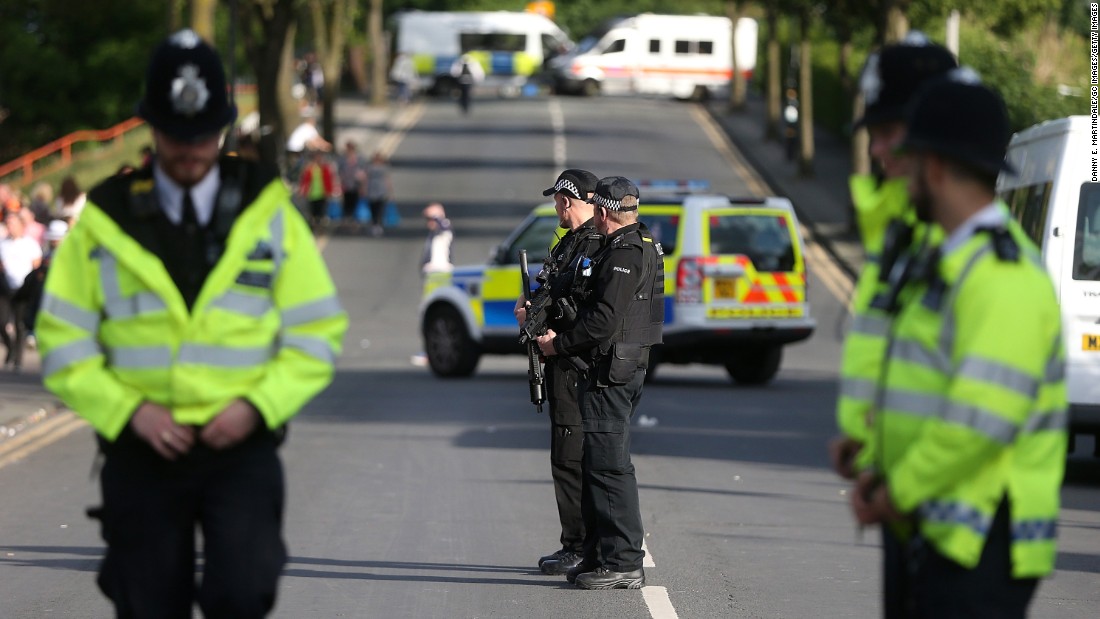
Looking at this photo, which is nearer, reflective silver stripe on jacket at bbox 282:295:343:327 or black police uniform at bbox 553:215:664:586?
reflective silver stripe on jacket at bbox 282:295:343:327

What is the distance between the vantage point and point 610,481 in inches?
327

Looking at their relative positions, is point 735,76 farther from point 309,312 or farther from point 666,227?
point 309,312

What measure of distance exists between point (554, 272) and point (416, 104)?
197 feet

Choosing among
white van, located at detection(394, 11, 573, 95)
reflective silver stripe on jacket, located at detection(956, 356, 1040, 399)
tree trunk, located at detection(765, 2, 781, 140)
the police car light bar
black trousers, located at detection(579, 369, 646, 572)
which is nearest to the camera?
reflective silver stripe on jacket, located at detection(956, 356, 1040, 399)

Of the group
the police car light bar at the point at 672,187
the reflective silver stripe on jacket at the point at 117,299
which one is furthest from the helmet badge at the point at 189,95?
the police car light bar at the point at 672,187

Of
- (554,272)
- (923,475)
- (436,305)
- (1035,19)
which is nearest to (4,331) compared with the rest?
(436,305)

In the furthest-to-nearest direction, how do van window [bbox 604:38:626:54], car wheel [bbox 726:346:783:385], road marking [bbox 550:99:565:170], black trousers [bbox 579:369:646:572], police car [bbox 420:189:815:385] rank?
van window [bbox 604:38:626:54] → road marking [bbox 550:99:565:170] → car wheel [bbox 726:346:783:385] → police car [bbox 420:189:815:385] → black trousers [bbox 579:369:646:572]

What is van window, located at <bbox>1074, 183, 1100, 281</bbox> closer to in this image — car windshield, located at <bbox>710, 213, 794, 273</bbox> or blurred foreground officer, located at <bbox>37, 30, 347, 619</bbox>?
car windshield, located at <bbox>710, 213, 794, 273</bbox>

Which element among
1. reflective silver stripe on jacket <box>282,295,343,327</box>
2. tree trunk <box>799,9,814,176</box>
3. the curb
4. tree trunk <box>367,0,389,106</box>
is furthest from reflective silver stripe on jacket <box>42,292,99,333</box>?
tree trunk <box>367,0,389,106</box>

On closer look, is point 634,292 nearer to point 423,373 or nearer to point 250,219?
point 250,219

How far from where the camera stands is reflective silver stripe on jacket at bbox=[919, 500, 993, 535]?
3887 millimetres

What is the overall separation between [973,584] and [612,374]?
4.52 m

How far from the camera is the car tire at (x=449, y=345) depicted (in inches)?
803

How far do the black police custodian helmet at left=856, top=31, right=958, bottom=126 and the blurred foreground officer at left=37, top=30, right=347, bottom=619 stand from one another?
146cm
